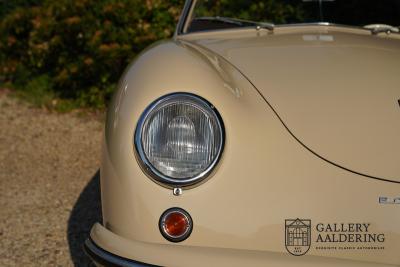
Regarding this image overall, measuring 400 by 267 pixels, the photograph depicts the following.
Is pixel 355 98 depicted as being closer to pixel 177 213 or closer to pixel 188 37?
pixel 177 213

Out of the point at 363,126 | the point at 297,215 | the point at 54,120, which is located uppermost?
the point at 363,126

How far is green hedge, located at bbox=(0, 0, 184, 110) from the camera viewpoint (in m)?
6.25

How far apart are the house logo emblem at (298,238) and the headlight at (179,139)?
302mm

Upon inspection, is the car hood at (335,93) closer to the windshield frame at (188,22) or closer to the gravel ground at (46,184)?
the windshield frame at (188,22)

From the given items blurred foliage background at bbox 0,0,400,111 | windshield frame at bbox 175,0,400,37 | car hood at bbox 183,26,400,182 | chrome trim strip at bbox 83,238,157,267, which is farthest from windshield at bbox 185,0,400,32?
blurred foliage background at bbox 0,0,400,111

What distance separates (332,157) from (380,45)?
2.84 feet

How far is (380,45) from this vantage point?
2.80 m

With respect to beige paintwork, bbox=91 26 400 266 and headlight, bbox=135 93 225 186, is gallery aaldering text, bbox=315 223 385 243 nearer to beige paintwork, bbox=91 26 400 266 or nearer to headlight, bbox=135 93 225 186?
beige paintwork, bbox=91 26 400 266

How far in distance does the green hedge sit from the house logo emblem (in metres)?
4.36

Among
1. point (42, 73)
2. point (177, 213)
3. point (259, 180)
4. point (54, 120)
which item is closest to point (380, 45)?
point (259, 180)

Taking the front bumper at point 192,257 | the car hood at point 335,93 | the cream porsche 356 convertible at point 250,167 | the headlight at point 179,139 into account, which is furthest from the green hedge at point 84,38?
the front bumper at point 192,257

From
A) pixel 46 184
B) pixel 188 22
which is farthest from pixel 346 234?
pixel 46 184

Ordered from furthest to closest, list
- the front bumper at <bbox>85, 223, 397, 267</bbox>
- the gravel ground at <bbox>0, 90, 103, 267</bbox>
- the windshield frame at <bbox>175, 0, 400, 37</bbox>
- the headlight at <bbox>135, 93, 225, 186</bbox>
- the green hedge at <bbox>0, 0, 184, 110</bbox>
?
1. the green hedge at <bbox>0, 0, 184, 110</bbox>
2. the gravel ground at <bbox>0, 90, 103, 267</bbox>
3. the windshield frame at <bbox>175, 0, 400, 37</bbox>
4. the headlight at <bbox>135, 93, 225, 186</bbox>
5. the front bumper at <bbox>85, 223, 397, 267</bbox>

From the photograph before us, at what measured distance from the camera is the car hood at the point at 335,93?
2.14m
